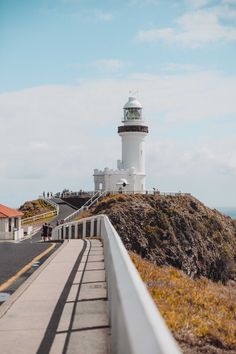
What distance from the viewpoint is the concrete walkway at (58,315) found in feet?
21.0

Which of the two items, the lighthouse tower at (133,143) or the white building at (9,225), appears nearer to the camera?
the white building at (9,225)

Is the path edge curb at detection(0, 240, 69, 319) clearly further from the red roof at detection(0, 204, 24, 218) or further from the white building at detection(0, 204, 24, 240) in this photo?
the red roof at detection(0, 204, 24, 218)

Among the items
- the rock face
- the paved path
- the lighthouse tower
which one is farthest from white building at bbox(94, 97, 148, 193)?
the paved path

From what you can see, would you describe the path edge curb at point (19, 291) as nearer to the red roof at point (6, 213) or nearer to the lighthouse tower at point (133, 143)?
the red roof at point (6, 213)

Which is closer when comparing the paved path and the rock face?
the paved path

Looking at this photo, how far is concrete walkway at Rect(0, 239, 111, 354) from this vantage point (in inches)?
252

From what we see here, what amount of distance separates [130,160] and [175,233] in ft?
61.6

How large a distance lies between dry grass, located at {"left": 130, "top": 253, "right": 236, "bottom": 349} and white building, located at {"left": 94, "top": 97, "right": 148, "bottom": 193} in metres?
71.4

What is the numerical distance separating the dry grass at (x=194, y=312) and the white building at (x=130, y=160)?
234 feet

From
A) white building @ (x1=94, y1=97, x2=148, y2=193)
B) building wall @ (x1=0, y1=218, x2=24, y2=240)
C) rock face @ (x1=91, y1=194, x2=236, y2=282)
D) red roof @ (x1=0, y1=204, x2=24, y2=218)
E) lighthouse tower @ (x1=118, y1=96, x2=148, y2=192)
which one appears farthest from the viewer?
lighthouse tower @ (x1=118, y1=96, x2=148, y2=192)

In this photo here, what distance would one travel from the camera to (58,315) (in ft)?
25.9

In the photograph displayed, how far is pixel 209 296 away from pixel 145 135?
78073mm

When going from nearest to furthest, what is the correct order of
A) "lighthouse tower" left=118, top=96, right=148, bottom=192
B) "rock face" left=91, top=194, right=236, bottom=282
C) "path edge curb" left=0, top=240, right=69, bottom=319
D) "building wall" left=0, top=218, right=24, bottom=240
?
"path edge curb" left=0, top=240, right=69, bottom=319, "building wall" left=0, top=218, right=24, bottom=240, "rock face" left=91, top=194, right=236, bottom=282, "lighthouse tower" left=118, top=96, right=148, bottom=192

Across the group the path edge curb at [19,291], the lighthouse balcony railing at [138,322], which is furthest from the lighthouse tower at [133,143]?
the lighthouse balcony railing at [138,322]
